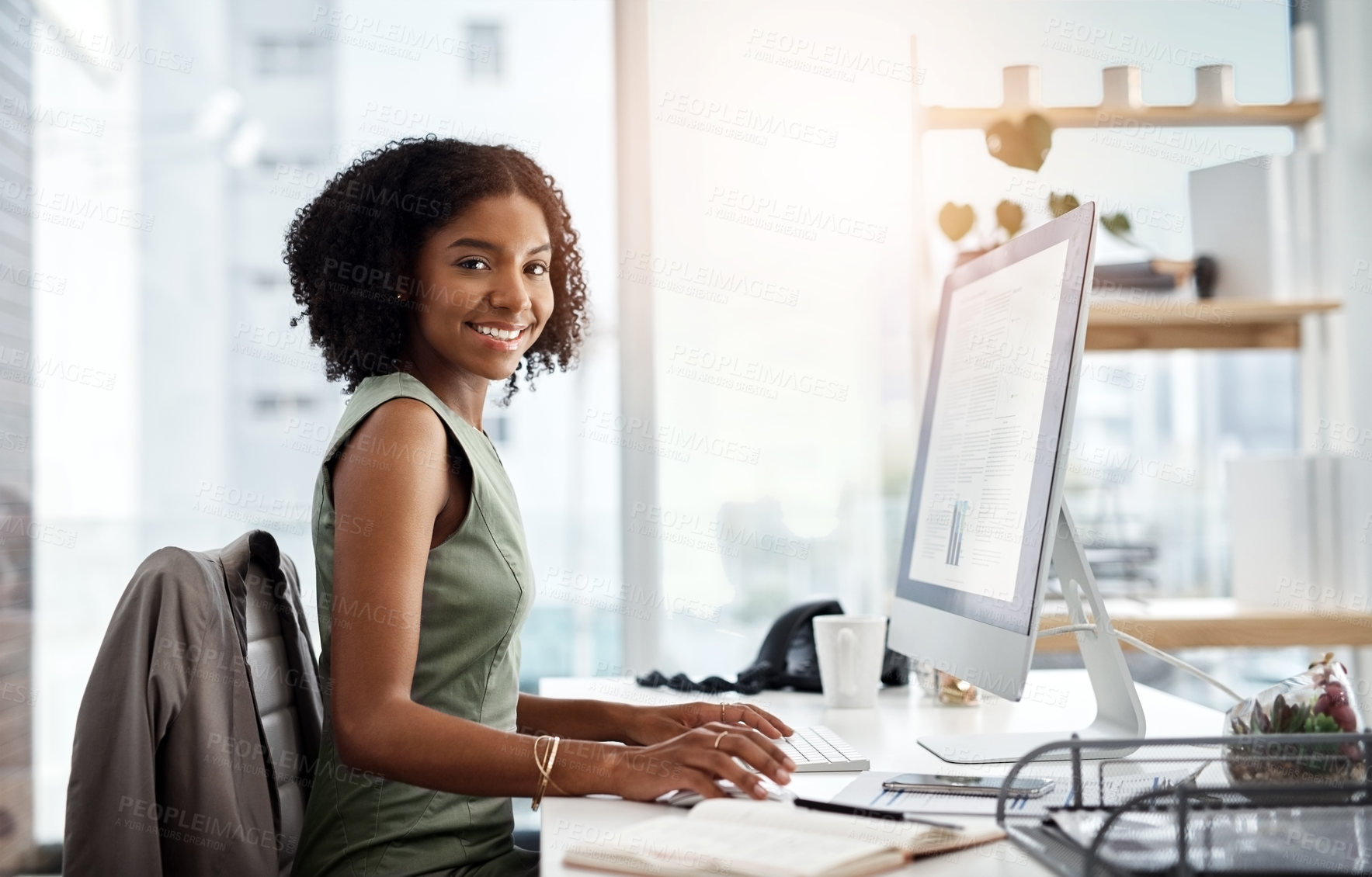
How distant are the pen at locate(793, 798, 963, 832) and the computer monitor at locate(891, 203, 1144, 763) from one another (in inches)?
9.5

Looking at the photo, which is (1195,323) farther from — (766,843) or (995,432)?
(766,843)

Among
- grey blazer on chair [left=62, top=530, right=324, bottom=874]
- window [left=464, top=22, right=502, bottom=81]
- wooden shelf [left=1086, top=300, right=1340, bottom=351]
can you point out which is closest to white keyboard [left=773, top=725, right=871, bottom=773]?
grey blazer on chair [left=62, top=530, right=324, bottom=874]

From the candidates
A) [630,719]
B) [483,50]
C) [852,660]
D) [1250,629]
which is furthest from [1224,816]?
[483,50]

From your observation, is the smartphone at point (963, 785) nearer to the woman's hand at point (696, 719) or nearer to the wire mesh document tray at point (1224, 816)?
the wire mesh document tray at point (1224, 816)

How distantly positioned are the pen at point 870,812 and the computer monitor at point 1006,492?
0.79ft

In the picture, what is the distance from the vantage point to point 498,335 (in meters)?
1.36

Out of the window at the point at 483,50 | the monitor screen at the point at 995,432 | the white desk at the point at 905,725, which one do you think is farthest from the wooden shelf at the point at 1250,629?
the window at the point at 483,50

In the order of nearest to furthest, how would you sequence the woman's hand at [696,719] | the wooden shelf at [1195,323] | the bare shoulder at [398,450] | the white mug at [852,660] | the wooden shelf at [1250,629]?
the bare shoulder at [398,450] < the woman's hand at [696,719] < the white mug at [852,660] < the wooden shelf at [1250,629] < the wooden shelf at [1195,323]

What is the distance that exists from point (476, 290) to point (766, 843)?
0.79 metres

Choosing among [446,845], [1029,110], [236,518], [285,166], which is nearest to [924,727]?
[446,845]

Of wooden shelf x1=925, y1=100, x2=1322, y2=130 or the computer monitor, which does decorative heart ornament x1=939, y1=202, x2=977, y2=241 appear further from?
the computer monitor

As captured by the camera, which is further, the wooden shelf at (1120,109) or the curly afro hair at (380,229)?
the wooden shelf at (1120,109)

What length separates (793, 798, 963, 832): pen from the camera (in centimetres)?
88

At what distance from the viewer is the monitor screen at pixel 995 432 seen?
1.10 m
